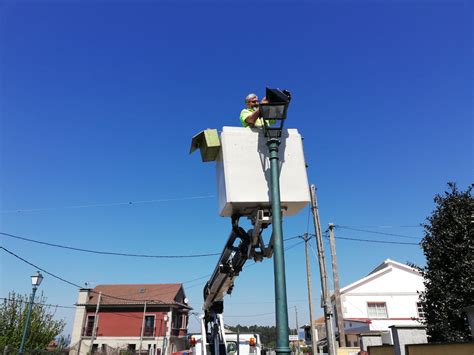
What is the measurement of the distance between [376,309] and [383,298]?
952 millimetres

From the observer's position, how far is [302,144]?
4793 mm

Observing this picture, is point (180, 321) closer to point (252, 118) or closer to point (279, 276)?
point (252, 118)

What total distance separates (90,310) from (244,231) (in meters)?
38.2

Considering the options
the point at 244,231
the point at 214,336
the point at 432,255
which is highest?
the point at 432,255

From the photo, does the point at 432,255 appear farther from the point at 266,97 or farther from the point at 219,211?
the point at 266,97

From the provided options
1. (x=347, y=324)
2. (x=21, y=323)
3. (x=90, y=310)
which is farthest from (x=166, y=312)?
(x=347, y=324)

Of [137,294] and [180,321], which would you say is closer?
[137,294]

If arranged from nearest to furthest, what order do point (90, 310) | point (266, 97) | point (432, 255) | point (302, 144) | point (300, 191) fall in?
point (266, 97), point (300, 191), point (302, 144), point (432, 255), point (90, 310)

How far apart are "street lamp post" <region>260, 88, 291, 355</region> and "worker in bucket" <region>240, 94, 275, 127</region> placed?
367 millimetres

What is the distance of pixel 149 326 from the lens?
3762 cm

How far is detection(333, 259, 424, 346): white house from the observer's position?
26766mm

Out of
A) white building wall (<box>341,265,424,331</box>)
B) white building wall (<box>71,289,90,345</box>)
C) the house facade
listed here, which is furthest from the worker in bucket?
white building wall (<box>71,289,90,345</box>)

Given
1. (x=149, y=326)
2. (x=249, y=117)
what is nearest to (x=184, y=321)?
(x=149, y=326)

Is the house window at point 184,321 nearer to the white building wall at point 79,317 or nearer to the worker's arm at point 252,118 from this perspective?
the white building wall at point 79,317
